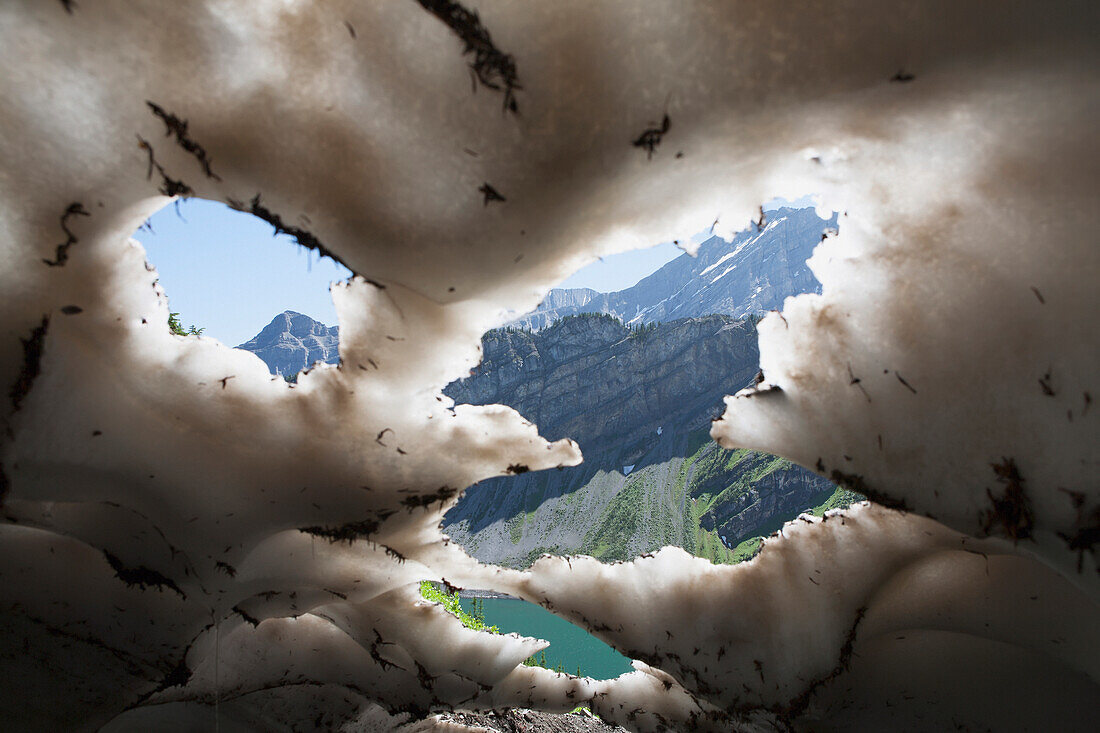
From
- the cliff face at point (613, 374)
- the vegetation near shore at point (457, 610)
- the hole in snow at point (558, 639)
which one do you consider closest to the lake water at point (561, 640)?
the hole in snow at point (558, 639)

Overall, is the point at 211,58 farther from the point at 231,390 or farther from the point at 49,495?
the point at 49,495

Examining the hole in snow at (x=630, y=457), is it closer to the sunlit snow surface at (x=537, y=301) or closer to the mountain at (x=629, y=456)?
the mountain at (x=629, y=456)

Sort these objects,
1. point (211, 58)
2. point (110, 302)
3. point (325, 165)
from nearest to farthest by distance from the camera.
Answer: point (211, 58)
point (325, 165)
point (110, 302)

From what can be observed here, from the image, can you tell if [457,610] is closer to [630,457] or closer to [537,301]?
[537,301]

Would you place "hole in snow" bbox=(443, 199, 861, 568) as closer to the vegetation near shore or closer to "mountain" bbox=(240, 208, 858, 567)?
"mountain" bbox=(240, 208, 858, 567)

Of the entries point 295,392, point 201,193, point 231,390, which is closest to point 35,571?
point 231,390

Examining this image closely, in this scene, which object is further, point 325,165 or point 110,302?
point 110,302

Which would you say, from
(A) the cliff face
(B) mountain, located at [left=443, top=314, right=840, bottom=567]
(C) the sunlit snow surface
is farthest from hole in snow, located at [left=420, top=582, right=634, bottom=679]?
(C) the sunlit snow surface
